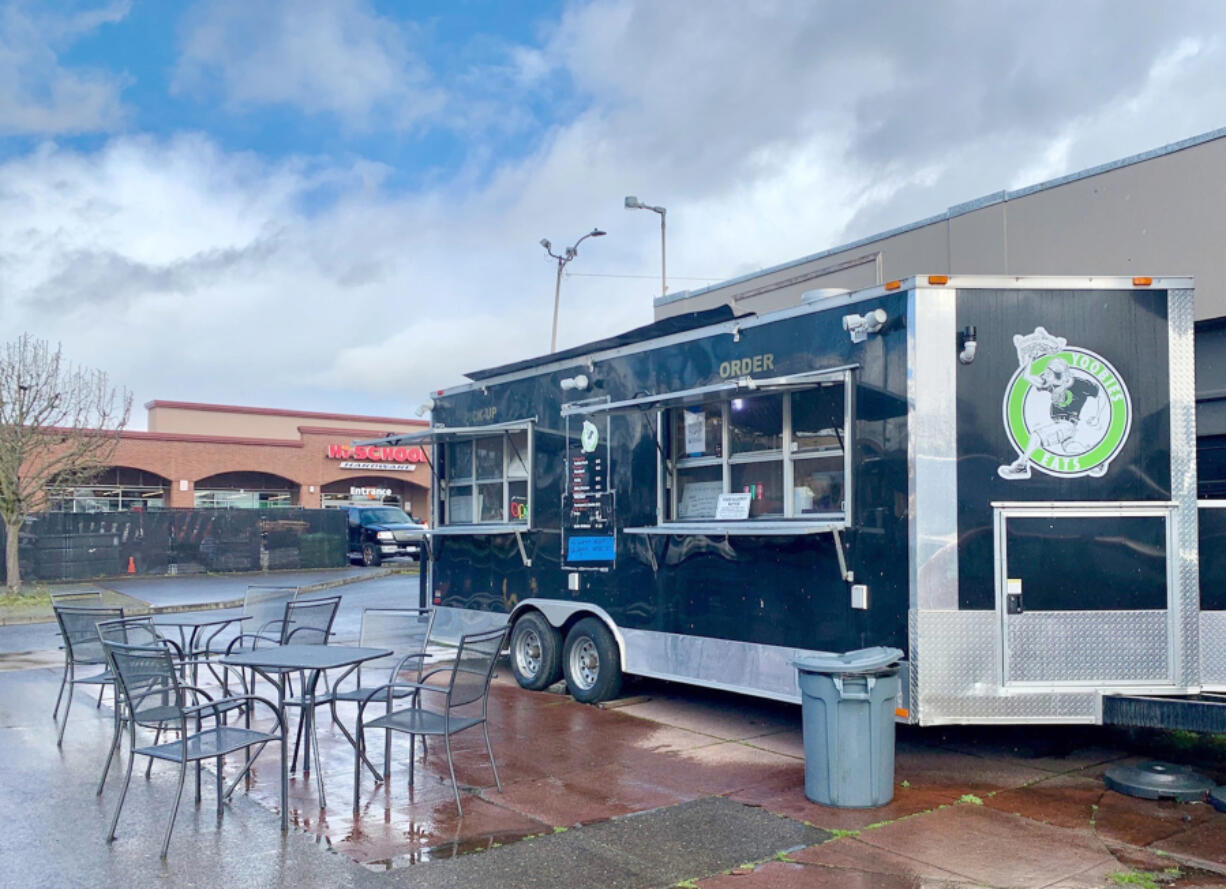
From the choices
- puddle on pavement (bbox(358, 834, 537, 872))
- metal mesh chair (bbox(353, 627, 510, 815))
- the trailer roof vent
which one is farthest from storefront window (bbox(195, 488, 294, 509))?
puddle on pavement (bbox(358, 834, 537, 872))

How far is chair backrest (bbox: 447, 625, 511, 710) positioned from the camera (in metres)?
6.28

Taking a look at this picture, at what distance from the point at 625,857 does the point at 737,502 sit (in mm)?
3142

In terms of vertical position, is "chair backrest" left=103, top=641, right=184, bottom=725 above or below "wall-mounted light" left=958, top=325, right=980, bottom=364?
below

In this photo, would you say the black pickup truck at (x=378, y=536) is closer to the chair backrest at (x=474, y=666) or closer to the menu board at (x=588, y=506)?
the menu board at (x=588, y=506)

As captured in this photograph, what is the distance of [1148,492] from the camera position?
21.4 feet

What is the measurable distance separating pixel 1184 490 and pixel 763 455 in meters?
2.73

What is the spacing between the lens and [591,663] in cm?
918

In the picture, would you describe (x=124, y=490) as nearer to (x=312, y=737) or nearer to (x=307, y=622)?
(x=307, y=622)

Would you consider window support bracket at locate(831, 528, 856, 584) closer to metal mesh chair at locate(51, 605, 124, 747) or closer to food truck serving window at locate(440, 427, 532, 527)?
food truck serving window at locate(440, 427, 532, 527)

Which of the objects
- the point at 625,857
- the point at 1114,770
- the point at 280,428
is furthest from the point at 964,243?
the point at 280,428

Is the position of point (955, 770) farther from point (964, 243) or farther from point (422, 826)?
point (964, 243)

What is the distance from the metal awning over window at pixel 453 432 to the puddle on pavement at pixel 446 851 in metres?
5.00

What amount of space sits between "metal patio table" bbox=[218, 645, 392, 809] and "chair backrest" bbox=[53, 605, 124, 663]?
2.41m

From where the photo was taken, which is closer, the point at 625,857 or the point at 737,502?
the point at 625,857
